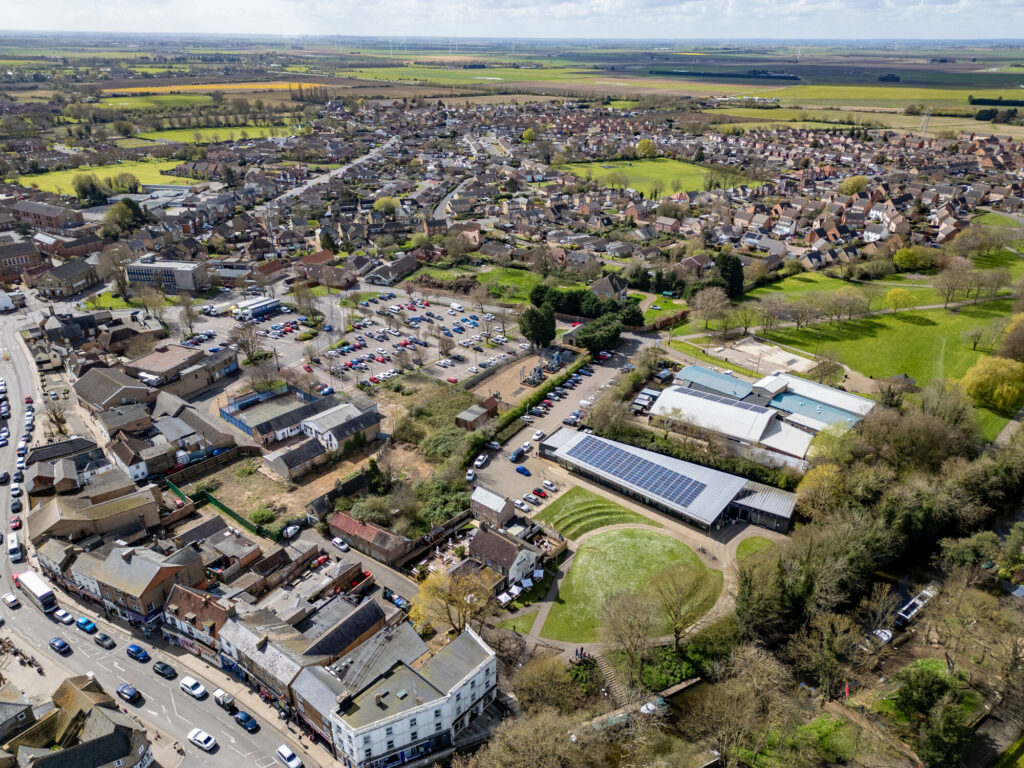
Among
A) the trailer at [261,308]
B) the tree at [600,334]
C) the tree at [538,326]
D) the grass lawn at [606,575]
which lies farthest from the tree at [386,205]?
the grass lawn at [606,575]

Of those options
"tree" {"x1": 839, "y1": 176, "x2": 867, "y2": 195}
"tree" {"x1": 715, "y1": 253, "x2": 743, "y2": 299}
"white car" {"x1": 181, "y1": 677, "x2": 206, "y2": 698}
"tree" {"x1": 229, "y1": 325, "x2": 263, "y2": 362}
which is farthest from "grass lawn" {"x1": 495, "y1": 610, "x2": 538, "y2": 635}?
"tree" {"x1": 839, "y1": 176, "x2": 867, "y2": 195}

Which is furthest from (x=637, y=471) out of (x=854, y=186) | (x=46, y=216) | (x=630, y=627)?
(x=854, y=186)

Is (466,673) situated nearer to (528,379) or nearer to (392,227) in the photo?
(528,379)

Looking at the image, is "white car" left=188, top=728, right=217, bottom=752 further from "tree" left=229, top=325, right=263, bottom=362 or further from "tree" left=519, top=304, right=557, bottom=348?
"tree" left=519, top=304, right=557, bottom=348

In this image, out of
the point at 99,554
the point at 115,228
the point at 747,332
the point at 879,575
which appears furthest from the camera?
the point at 115,228

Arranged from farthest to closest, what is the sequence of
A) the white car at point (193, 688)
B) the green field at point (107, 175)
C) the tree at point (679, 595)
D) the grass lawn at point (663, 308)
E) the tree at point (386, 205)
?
the green field at point (107, 175)
the tree at point (386, 205)
the grass lawn at point (663, 308)
the tree at point (679, 595)
the white car at point (193, 688)

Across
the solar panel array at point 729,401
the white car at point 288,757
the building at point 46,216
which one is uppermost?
the building at point 46,216

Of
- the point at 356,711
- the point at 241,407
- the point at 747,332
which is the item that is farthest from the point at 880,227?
the point at 356,711

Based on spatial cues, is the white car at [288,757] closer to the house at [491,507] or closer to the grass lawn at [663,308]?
the house at [491,507]
